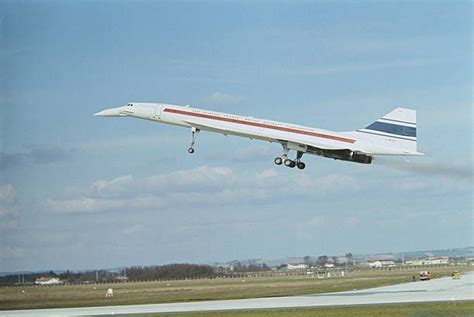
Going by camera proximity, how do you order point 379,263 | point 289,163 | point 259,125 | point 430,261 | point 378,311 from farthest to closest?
point 430,261 → point 379,263 → point 259,125 → point 289,163 → point 378,311

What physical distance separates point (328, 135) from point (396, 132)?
3076 millimetres

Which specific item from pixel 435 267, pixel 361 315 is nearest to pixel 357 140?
pixel 361 315

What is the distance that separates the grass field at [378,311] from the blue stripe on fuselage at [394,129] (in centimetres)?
901

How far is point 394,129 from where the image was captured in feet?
145

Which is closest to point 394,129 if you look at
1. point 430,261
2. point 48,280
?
point 48,280

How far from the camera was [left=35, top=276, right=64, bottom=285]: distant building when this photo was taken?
49.3m

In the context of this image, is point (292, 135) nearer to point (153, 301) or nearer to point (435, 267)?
point (153, 301)

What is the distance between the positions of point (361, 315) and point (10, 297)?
60.9 feet

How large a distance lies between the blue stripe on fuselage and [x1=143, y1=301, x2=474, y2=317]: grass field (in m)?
9.01

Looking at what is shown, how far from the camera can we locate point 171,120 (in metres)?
47.8

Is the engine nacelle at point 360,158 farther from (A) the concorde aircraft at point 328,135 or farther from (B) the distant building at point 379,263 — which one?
(B) the distant building at point 379,263

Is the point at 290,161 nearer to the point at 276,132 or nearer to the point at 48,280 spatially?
the point at 276,132

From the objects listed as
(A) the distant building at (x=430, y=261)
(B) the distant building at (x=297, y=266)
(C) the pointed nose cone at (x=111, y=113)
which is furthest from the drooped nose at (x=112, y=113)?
(A) the distant building at (x=430, y=261)

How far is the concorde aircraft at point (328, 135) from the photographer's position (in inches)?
1732
